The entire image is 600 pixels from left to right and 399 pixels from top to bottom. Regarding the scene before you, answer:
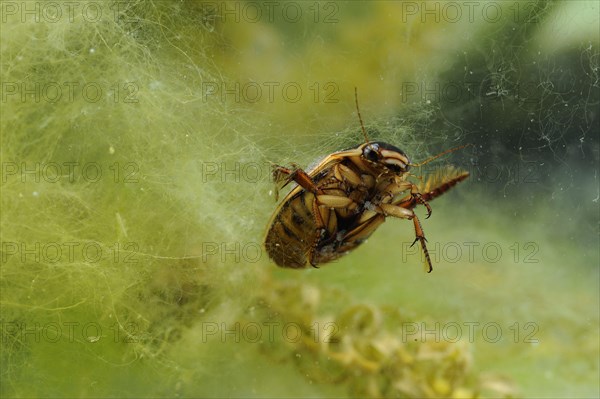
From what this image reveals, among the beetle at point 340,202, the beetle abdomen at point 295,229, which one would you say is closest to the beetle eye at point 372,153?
the beetle at point 340,202

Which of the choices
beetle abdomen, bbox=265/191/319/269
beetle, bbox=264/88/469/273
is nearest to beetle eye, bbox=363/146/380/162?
beetle, bbox=264/88/469/273

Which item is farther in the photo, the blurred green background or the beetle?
the blurred green background

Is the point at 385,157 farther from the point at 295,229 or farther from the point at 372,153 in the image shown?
the point at 295,229

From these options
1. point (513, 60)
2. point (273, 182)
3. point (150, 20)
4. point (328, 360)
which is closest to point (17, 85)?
point (150, 20)

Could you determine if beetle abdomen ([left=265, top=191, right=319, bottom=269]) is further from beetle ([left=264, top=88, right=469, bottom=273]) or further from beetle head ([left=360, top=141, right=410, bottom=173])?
beetle head ([left=360, top=141, right=410, bottom=173])

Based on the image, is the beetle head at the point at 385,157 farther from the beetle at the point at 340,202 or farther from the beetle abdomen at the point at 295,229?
the beetle abdomen at the point at 295,229

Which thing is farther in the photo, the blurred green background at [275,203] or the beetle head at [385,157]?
the blurred green background at [275,203]

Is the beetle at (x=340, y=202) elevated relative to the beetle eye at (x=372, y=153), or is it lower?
lower
